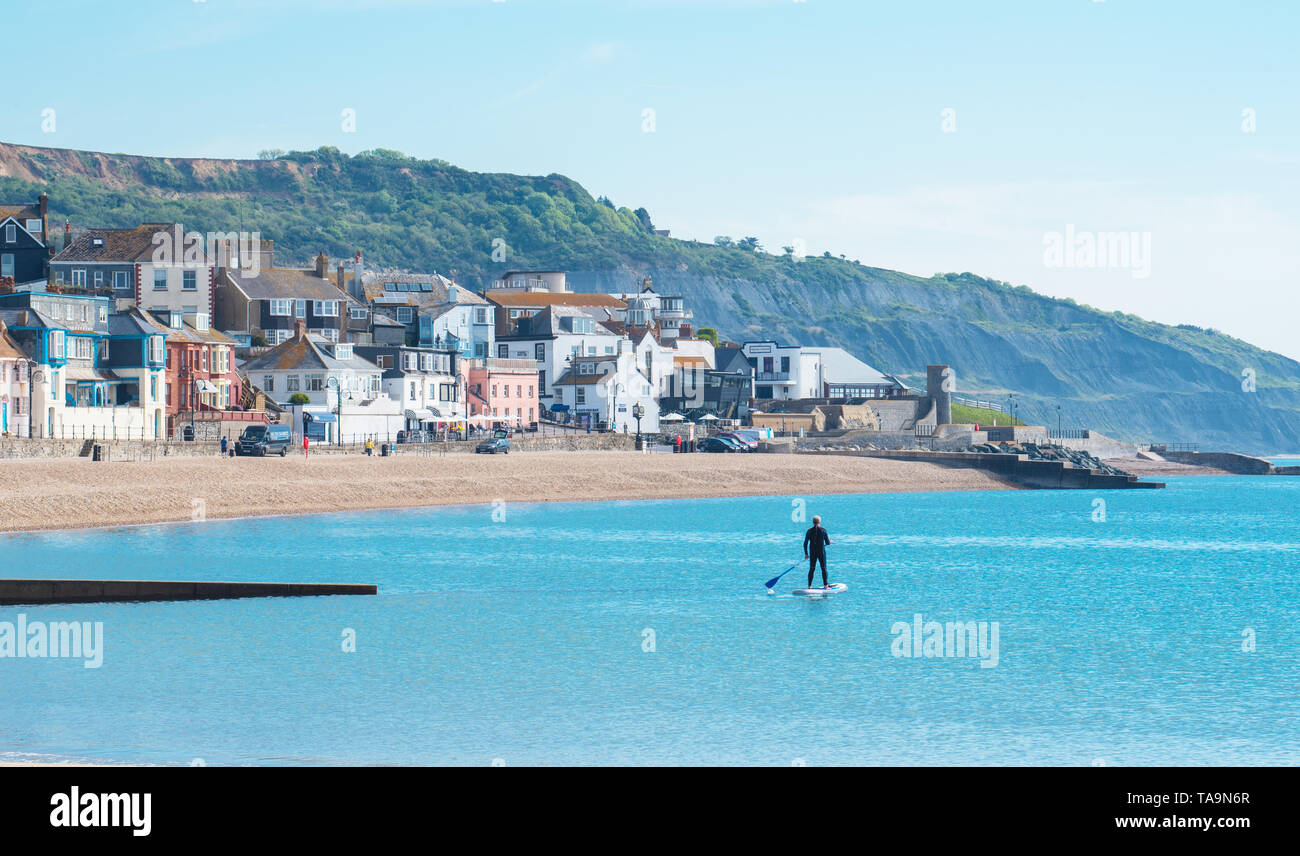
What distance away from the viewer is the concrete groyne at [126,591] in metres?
31.8

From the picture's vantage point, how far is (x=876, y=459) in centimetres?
11000

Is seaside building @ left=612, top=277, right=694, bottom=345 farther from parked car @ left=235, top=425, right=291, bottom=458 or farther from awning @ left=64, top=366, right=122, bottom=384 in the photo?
awning @ left=64, top=366, right=122, bottom=384

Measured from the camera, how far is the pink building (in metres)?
115

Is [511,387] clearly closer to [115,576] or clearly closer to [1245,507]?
[1245,507]

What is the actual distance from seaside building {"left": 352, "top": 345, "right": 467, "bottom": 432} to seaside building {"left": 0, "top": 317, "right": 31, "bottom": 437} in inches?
1269

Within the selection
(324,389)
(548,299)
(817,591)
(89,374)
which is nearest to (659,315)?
(548,299)

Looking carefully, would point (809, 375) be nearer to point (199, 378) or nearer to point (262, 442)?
point (199, 378)

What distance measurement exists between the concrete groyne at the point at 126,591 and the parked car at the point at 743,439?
7760 centimetres

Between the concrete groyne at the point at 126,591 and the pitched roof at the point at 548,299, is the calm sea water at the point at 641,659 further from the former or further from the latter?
the pitched roof at the point at 548,299

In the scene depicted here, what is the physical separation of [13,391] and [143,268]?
34.5m

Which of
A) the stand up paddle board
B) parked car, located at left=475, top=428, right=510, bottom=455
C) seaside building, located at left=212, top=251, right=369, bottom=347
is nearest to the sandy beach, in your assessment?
parked car, located at left=475, top=428, right=510, bottom=455

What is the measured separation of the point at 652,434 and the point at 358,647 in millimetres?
84993

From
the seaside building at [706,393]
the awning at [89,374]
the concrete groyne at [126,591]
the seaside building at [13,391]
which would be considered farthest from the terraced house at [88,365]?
the seaside building at [706,393]
